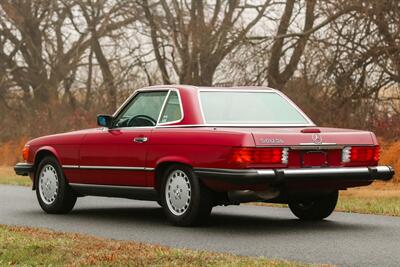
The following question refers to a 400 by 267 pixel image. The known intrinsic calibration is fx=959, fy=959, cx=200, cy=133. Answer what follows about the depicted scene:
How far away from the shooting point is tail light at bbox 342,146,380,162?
1048cm

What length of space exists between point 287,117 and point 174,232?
2.08m

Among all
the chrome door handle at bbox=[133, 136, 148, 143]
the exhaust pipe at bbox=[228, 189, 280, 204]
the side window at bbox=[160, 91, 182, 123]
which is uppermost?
the side window at bbox=[160, 91, 182, 123]

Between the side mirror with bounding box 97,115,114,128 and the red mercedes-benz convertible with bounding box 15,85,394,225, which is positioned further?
the side mirror with bounding box 97,115,114,128

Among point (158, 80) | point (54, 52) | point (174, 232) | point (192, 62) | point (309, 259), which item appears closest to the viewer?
point (309, 259)

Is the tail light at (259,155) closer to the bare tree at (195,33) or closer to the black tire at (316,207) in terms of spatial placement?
the black tire at (316,207)

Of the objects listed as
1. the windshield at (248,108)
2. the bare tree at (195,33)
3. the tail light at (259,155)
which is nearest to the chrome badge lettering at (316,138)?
the tail light at (259,155)

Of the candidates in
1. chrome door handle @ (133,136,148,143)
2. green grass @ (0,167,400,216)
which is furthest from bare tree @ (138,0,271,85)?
chrome door handle @ (133,136,148,143)

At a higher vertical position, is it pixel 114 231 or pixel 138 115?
pixel 138 115

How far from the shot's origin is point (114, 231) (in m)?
10.7

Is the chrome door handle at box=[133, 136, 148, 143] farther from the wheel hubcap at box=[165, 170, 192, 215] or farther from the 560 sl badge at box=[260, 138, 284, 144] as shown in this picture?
the 560 sl badge at box=[260, 138, 284, 144]

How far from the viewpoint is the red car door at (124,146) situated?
445 inches

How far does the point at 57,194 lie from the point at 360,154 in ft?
13.8

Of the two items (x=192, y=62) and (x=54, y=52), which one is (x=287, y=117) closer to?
(x=192, y=62)

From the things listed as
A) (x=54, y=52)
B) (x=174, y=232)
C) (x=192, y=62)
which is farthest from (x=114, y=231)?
(x=54, y=52)
